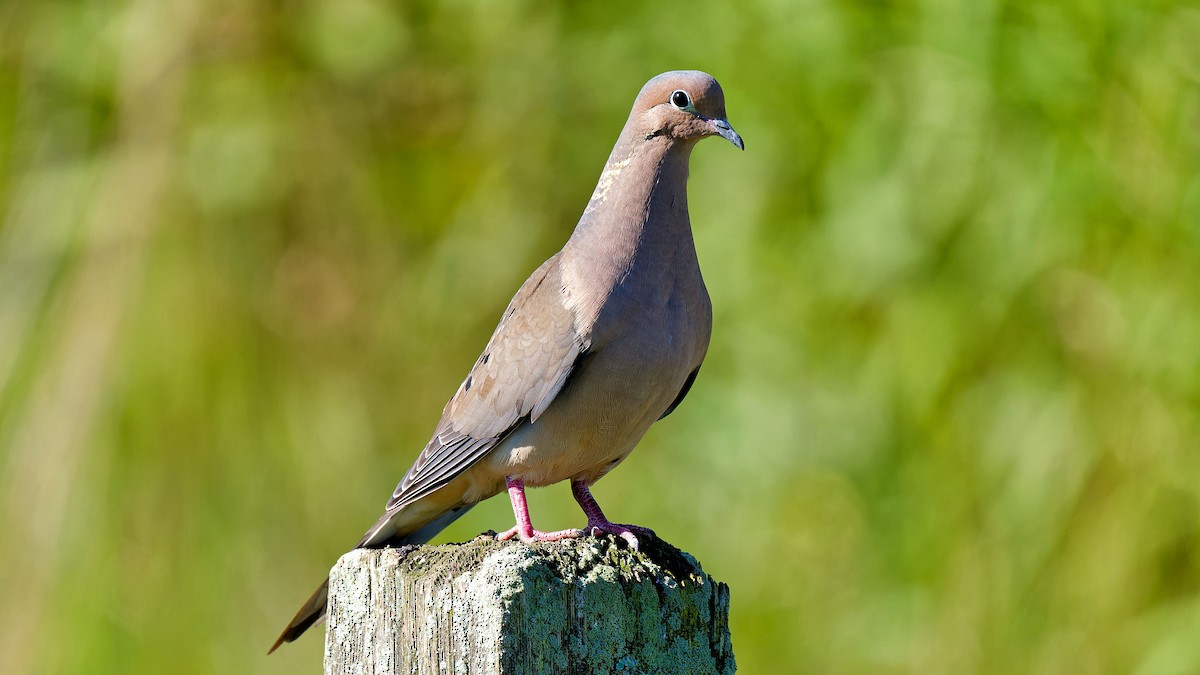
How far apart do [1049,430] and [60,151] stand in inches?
144

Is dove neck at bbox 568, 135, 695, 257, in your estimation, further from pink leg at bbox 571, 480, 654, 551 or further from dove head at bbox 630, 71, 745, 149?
pink leg at bbox 571, 480, 654, 551

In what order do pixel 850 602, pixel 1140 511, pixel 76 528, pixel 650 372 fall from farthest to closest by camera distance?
pixel 76 528 < pixel 850 602 < pixel 1140 511 < pixel 650 372

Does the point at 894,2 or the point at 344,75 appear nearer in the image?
the point at 894,2

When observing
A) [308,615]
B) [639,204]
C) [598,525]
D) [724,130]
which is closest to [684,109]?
[724,130]

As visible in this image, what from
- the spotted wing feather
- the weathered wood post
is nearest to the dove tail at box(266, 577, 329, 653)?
the spotted wing feather

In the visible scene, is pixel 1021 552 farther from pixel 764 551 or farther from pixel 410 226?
pixel 410 226

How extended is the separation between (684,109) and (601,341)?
0.50 metres

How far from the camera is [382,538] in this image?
2.88 m

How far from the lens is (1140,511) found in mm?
4293

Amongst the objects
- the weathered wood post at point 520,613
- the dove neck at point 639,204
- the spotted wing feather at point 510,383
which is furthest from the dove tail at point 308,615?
the dove neck at point 639,204

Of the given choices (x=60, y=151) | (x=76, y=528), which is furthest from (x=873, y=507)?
(x=60, y=151)

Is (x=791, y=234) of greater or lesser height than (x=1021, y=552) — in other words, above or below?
above

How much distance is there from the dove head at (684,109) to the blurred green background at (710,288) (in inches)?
78.0

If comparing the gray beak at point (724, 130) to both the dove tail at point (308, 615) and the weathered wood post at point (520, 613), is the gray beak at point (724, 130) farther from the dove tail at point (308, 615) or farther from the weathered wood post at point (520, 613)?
the dove tail at point (308, 615)
